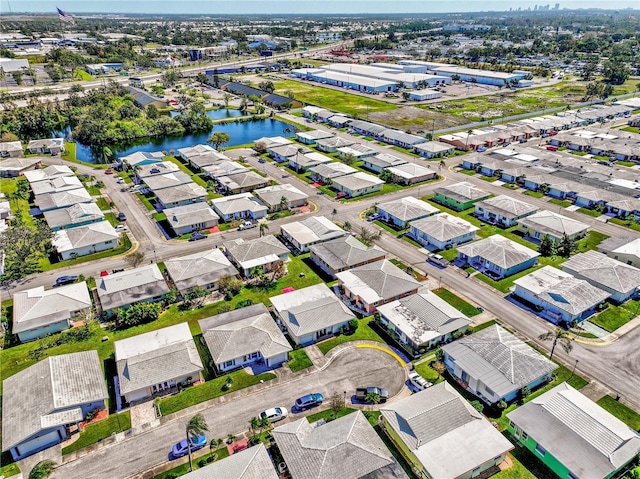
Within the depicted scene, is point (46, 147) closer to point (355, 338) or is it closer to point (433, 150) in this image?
point (433, 150)

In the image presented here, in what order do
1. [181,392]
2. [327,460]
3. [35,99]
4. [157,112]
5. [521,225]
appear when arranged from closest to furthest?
[327,460] → [181,392] → [521,225] → [157,112] → [35,99]

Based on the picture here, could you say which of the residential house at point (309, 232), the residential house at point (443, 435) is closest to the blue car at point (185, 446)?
the residential house at point (443, 435)

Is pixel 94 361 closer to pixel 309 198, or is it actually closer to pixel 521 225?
pixel 309 198

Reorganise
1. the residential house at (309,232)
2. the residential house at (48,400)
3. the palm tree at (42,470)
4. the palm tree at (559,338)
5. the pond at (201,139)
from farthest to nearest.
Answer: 1. the pond at (201,139)
2. the residential house at (309,232)
3. the palm tree at (559,338)
4. the residential house at (48,400)
5. the palm tree at (42,470)

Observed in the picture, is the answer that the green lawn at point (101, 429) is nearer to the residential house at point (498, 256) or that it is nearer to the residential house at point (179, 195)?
the residential house at point (179, 195)

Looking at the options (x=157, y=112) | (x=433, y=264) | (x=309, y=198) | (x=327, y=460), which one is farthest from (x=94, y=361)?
(x=157, y=112)

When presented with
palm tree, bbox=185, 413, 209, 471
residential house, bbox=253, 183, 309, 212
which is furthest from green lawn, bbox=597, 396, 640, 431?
residential house, bbox=253, 183, 309, 212
